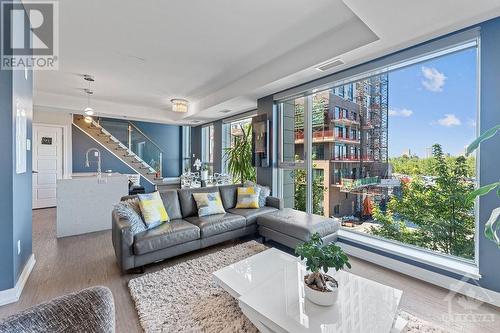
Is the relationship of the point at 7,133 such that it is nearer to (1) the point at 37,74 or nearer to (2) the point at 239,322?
(2) the point at 239,322

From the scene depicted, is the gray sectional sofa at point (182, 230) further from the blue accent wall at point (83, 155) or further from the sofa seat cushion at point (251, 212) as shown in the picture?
the blue accent wall at point (83, 155)

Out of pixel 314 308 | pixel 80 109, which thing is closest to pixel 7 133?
pixel 314 308

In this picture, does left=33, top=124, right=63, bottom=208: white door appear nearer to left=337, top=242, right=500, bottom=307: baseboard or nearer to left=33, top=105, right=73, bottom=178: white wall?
left=33, top=105, right=73, bottom=178: white wall

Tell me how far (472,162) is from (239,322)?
115 inches

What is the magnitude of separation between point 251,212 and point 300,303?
87.3 inches

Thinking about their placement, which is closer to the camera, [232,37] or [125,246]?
[125,246]

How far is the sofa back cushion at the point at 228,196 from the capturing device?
4.07m

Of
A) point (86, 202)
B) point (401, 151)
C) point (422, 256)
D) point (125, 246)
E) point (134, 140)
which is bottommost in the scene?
point (422, 256)

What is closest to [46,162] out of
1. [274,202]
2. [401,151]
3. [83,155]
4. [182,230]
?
[83,155]

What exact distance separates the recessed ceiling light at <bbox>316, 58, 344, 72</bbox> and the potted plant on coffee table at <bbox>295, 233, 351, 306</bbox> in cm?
248

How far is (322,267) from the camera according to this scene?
5.18ft

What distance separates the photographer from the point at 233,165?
5414mm

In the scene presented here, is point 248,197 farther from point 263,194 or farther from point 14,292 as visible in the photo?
point 14,292

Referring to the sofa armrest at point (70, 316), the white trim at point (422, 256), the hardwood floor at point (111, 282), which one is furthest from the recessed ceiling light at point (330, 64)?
the sofa armrest at point (70, 316)
